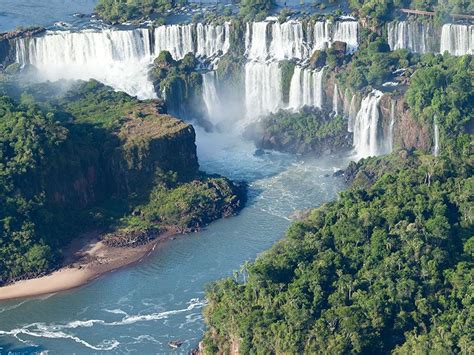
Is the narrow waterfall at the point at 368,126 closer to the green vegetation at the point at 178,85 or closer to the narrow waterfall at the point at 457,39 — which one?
the narrow waterfall at the point at 457,39

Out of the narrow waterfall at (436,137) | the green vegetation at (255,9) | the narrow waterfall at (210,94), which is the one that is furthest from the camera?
the green vegetation at (255,9)

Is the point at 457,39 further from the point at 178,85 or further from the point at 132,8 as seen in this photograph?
the point at 132,8

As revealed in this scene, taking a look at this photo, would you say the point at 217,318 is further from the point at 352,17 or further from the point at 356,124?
the point at 352,17

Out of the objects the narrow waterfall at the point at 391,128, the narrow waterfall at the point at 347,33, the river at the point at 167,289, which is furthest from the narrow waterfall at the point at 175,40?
the narrow waterfall at the point at 391,128

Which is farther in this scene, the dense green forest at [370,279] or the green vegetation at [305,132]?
the green vegetation at [305,132]

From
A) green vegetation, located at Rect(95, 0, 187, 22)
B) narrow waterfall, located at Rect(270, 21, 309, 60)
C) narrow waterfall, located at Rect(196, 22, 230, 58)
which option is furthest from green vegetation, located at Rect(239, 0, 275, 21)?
green vegetation, located at Rect(95, 0, 187, 22)

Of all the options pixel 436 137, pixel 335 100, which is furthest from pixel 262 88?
pixel 436 137
